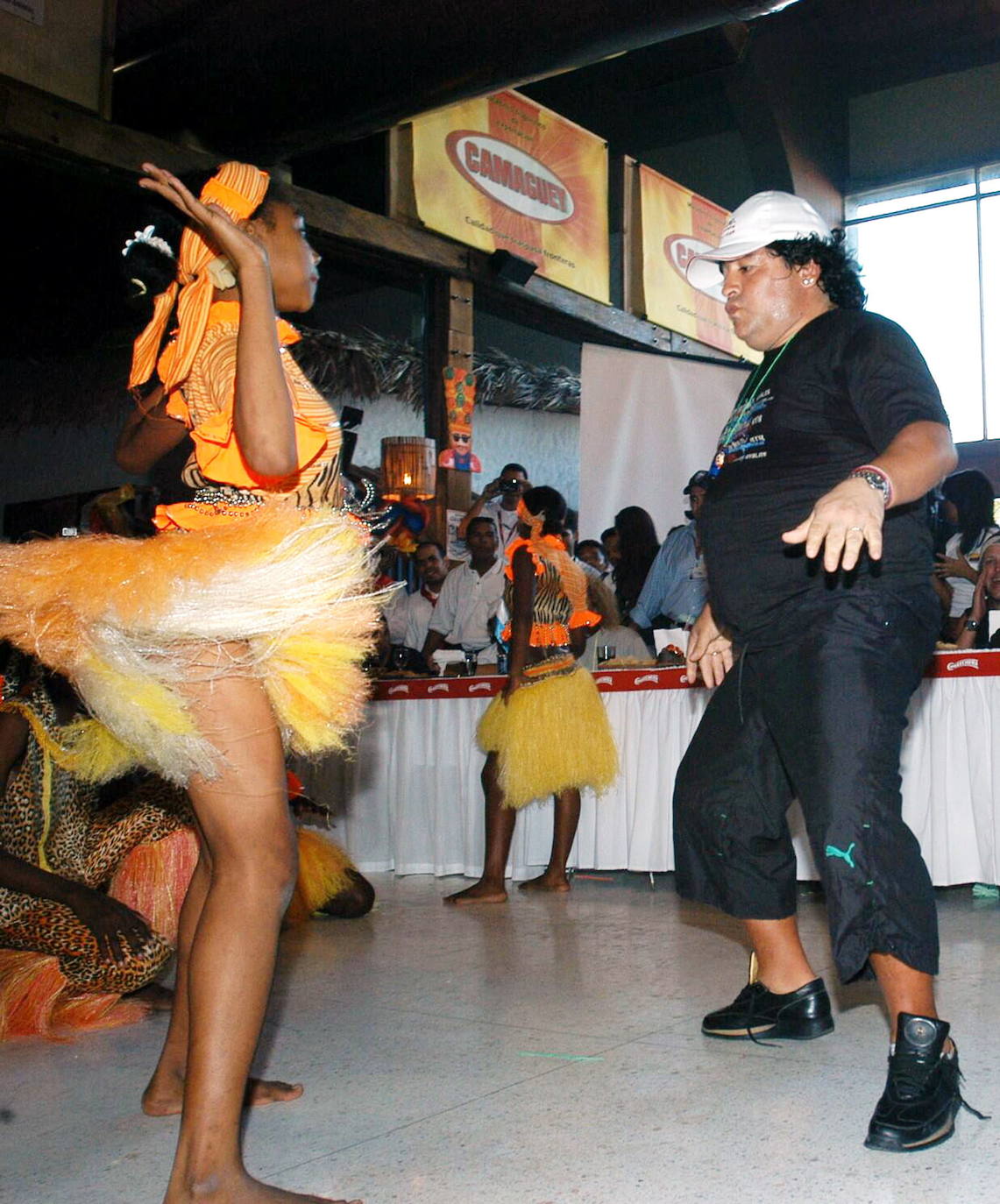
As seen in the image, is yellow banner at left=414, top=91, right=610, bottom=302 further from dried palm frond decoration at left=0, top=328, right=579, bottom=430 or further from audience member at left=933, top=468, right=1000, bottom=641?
audience member at left=933, top=468, right=1000, bottom=641

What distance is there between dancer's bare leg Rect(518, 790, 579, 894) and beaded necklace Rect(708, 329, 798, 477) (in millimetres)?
3072

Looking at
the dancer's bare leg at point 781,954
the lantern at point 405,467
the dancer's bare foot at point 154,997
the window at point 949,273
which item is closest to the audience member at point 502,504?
the lantern at point 405,467

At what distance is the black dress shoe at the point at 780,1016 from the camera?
289 cm

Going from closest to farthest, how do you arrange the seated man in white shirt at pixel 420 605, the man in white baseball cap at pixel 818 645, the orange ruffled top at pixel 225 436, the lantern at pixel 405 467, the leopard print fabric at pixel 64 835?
the orange ruffled top at pixel 225 436
the man in white baseball cap at pixel 818 645
the leopard print fabric at pixel 64 835
the seated man in white shirt at pixel 420 605
the lantern at pixel 405 467

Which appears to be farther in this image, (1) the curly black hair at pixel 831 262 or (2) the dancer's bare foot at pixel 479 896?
(2) the dancer's bare foot at pixel 479 896

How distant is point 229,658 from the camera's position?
1.83 meters

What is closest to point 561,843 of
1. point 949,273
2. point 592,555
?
point 592,555

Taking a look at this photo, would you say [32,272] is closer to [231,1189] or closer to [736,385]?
[736,385]

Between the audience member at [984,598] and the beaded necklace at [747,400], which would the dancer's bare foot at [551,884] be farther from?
the beaded necklace at [747,400]

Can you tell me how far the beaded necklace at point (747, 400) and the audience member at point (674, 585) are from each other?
4.06 meters

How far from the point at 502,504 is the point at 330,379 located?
3.03m

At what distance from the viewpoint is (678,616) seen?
23.8 ft

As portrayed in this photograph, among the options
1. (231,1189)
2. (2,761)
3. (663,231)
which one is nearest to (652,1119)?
(231,1189)

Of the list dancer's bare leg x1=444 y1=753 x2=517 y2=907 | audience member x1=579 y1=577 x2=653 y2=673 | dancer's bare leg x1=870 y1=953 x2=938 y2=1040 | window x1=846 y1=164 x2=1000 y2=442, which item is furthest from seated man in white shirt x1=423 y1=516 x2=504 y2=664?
window x1=846 y1=164 x2=1000 y2=442
